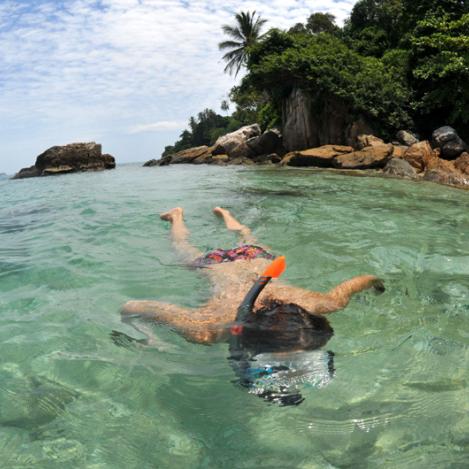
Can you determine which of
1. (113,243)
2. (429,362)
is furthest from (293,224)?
(429,362)

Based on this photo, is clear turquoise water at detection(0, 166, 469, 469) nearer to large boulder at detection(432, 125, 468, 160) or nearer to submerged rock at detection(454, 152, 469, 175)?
submerged rock at detection(454, 152, 469, 175)

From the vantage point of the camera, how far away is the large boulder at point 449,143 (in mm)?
13547

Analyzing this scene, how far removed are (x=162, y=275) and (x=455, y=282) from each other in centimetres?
264

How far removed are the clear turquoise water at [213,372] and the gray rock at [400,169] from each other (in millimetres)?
7920

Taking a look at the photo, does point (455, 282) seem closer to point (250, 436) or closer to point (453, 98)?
point (250, 436)

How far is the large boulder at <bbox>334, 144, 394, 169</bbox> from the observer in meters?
14.4

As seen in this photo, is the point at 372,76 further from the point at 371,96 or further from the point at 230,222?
the point at 230,222

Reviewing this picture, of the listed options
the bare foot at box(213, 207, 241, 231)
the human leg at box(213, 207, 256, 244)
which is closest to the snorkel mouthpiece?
the human leg at box(213, 207, 256, 244)

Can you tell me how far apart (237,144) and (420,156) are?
14156 millimetres

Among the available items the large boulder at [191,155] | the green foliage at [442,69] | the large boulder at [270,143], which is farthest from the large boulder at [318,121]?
the large boulder at [191,155]

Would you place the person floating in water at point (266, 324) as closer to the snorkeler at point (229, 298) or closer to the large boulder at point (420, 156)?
the snorkeler at point (229, 298)

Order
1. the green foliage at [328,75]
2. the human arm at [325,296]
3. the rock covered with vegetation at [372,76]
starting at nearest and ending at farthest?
the human arm at [325,296], the rock covered with vegetation at [372,76], the green foliage at [328,75]

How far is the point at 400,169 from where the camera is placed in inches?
508

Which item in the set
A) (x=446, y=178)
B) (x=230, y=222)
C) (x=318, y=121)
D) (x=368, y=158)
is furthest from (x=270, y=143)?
(x=230, y=222)
